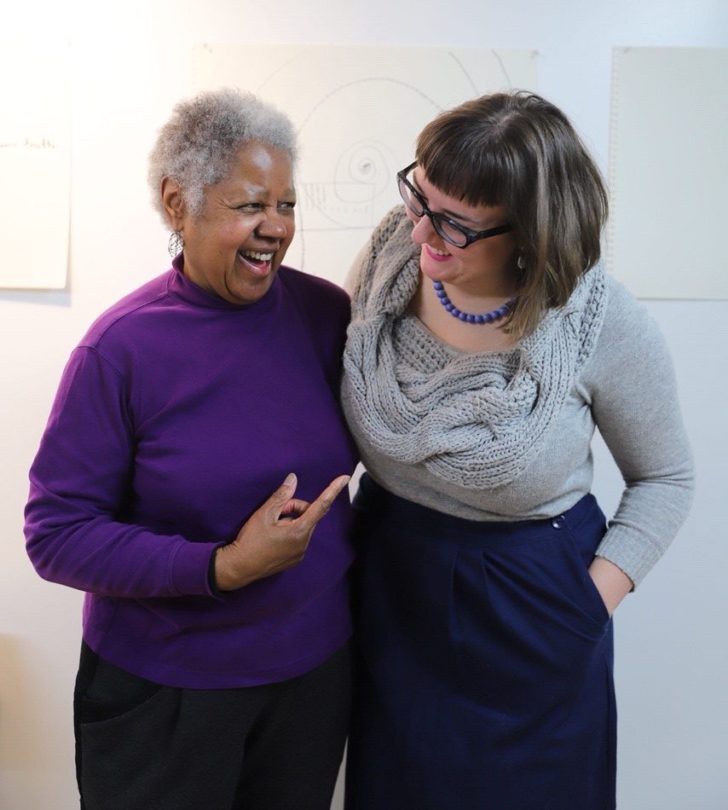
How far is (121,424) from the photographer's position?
114 cm

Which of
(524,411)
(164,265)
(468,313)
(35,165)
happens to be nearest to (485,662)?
(524,411)

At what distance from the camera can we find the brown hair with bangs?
3.57 feet

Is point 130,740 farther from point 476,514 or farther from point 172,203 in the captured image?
point 172,203

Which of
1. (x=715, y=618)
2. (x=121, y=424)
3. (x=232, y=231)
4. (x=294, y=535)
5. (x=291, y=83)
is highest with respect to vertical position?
(x=291, y=83)

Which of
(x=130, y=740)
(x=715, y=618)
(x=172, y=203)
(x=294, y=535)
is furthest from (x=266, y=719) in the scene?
(x=715, y=618)

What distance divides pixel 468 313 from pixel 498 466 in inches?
9.0

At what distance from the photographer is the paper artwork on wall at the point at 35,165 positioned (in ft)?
6.09

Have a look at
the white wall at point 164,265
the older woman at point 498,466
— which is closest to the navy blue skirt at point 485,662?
the older woman at point 498,466

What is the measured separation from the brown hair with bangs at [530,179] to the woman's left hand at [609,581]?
401 mm

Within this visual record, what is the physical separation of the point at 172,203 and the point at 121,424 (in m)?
0.31

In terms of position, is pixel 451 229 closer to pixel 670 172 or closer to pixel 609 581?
pixel 609 581

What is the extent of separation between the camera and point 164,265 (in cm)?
193

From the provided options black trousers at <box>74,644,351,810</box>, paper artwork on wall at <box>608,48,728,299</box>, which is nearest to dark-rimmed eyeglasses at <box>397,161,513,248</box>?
black trousers at <box>74,644,351,810</box>

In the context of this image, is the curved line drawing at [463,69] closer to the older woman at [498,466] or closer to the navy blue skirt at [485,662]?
the older woman at [498,466]
